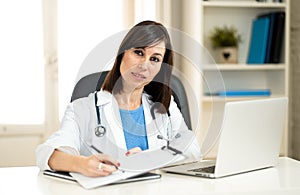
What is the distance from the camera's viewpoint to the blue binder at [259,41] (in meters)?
2.98

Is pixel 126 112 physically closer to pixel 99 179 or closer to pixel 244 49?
pixel 99 179

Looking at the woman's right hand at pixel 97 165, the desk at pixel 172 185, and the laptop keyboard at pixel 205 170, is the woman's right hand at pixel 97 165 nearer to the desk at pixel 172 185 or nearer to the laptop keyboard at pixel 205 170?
the desk at pixel 172 185

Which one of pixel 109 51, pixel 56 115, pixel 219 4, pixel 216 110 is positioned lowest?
pixel 56 115

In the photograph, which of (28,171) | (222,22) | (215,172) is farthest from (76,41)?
(215,172)

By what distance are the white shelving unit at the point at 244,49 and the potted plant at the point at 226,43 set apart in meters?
0.06

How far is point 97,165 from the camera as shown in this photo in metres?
1.34

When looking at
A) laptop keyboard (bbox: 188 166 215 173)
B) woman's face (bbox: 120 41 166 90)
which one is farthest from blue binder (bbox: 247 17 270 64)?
woman's face (bbox: 120 41 166 90)

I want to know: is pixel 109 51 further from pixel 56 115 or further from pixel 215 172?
pixel 56 115

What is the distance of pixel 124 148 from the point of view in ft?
4.67

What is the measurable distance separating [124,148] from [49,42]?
192 cm

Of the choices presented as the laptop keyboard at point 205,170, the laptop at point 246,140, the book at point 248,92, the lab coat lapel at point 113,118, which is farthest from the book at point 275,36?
the lab coat lapel at point 113,118

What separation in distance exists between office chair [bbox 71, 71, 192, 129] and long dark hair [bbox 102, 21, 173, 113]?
3 cm

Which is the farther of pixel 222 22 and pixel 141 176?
pixel 222 22

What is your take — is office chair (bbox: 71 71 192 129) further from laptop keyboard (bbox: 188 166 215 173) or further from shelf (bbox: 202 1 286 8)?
shelf (bbox: 202 1 286 8)
